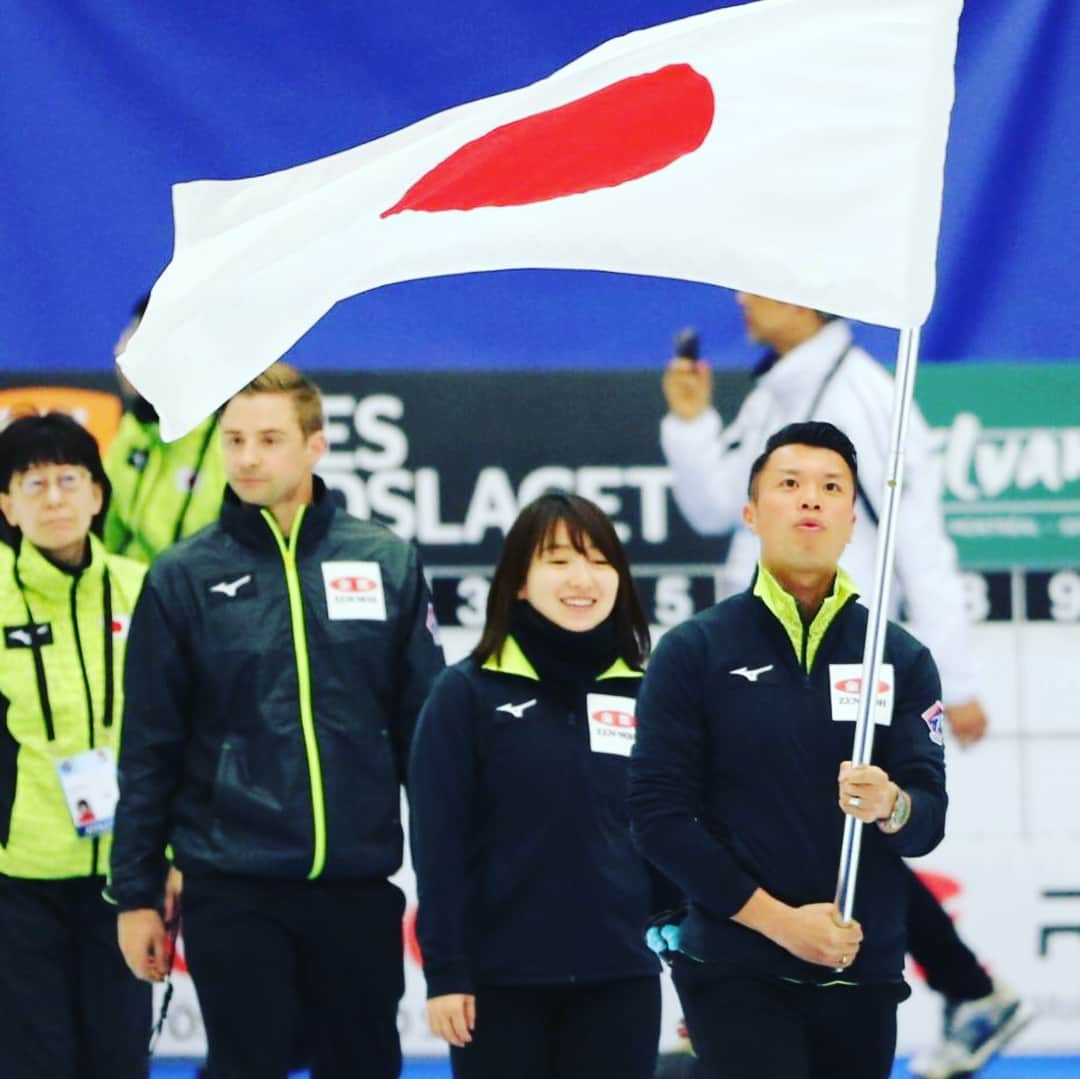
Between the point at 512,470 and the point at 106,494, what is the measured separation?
1.35 metres

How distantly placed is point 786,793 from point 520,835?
2.21 ft

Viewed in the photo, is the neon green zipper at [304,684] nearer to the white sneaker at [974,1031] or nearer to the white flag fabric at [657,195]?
the white flag fabric at [657,195]

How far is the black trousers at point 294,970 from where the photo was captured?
4609mm

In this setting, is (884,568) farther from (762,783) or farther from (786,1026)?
(786,1026)

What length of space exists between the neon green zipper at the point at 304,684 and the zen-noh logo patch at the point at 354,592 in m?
0.06

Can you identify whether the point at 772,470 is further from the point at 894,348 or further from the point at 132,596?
the point at 894,348

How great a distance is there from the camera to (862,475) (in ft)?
20.2

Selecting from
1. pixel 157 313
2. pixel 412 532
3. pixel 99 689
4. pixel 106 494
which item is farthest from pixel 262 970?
pixel 412 532

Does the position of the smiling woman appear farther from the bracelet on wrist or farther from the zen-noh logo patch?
the bracelet on wrist

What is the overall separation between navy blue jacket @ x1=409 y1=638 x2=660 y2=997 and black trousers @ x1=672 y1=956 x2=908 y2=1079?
408 mm

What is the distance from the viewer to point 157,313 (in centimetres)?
353

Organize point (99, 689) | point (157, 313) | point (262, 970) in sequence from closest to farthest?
point (157, 313)
point (262, 970)
point (99, 689)

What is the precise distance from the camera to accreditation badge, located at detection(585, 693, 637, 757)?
441cm

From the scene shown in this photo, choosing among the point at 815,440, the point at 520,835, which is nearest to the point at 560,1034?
the point at 520,835
